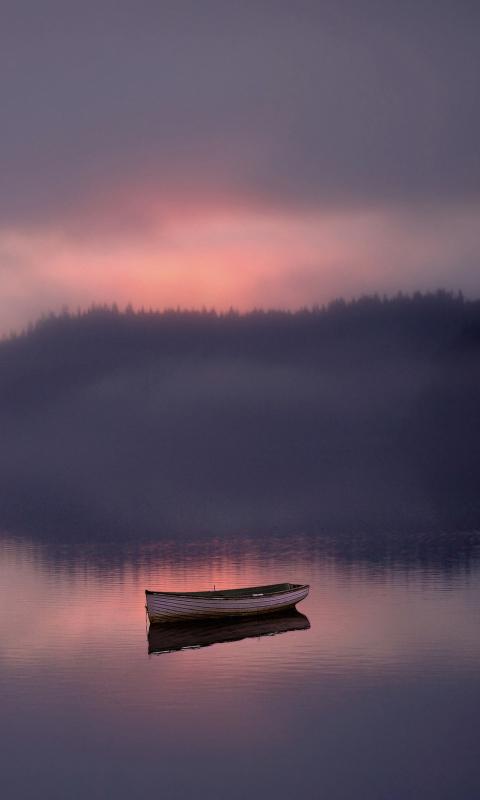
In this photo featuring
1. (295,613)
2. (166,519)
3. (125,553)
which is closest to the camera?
(295,613)

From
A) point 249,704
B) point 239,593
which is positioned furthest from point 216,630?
point 249,704

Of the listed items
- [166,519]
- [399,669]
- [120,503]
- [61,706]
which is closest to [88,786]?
[61,706]

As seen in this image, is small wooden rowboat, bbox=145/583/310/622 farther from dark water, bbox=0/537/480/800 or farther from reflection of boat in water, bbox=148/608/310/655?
dark water, bbox=0/537/480/800

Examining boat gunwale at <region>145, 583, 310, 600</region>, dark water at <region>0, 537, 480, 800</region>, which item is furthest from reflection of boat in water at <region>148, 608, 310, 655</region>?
boat gunwale at <region>145, 583, 310, 600</region>

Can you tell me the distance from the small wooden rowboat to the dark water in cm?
146

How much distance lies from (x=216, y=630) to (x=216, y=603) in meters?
2.02

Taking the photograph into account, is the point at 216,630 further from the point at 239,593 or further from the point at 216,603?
the point at 239,593

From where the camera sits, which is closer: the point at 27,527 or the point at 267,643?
the point at 267,643

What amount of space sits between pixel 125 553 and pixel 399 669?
54.8 meters

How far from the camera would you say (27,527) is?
124500 mm

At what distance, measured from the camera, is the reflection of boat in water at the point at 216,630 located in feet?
150

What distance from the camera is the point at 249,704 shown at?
112ft

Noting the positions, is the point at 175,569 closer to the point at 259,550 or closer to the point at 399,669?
the point at 259,550

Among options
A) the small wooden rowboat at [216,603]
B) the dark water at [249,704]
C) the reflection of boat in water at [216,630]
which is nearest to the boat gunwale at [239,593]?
the small wooden rowboat at [216,603]
